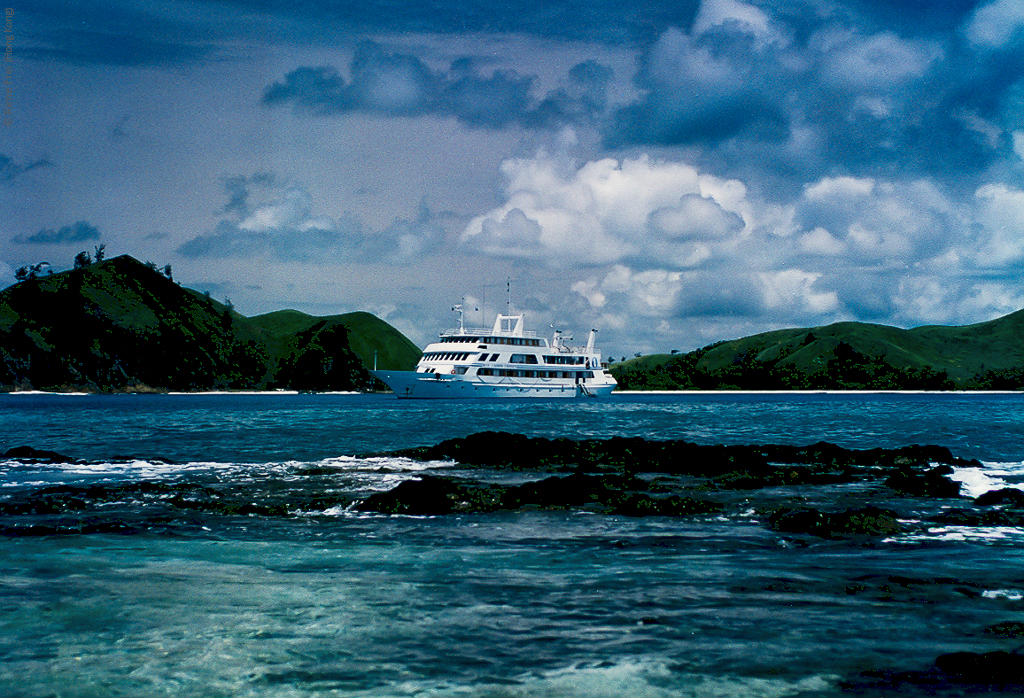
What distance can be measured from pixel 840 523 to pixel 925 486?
7.63 metres

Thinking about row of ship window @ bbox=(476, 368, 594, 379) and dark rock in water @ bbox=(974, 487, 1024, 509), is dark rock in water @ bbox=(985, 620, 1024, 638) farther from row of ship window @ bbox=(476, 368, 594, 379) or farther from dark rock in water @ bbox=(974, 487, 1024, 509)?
row of ship window @ bbox=(476, 368, 594, 379)

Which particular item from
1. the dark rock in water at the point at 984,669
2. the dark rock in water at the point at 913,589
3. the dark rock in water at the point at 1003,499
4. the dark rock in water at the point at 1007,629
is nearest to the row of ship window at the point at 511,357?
the dark rock in water at the point at 1003,499

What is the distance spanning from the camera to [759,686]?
25.4ft

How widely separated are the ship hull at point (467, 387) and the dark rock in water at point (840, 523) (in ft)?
279

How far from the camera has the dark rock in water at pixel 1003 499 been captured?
63.4ft

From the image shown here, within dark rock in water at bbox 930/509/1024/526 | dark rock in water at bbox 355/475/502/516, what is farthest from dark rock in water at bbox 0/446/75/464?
dark rock in water at bbox 930/509/1024/526

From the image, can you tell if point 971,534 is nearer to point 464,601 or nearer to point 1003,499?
point 1003,499

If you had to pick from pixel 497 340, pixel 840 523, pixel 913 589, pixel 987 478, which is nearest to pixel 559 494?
pixel 840 523

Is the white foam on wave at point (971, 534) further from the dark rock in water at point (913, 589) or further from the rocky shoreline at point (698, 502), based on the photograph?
the dark rock in water at point (913, 589)

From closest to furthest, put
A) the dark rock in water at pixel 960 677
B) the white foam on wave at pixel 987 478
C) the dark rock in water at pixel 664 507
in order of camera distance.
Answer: the dark rock in water at pixel 960 677 < the dark rock in water at pixel 664 507 < the white foam on wave at pixel 987 478

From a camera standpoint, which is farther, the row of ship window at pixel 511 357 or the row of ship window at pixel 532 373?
the row of ship window at pixel 532 373

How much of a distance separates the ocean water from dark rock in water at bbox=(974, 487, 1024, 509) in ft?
14.1

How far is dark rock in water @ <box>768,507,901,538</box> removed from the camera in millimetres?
15163

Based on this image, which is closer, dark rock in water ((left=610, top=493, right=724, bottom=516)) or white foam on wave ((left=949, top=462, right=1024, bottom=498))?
dark rock in water ((left=610, top=493, right=724, bottom=516))
